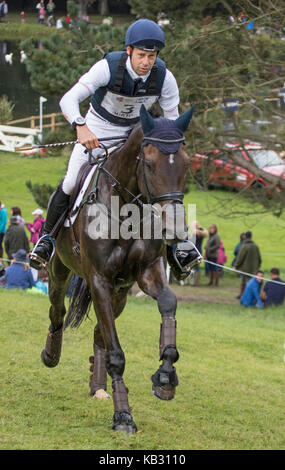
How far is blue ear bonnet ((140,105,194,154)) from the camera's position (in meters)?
5.43

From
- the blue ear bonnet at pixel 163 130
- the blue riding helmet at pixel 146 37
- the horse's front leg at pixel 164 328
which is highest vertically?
the blue riding helmet at pixel 146 37

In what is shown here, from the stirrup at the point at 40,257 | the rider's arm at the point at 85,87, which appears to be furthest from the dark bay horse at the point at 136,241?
the stirrup at the point at 40,257

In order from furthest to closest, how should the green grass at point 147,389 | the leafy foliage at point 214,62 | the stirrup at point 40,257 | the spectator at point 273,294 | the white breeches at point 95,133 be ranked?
the leafy foliage at point 214,62 → the spectator at point 273,294 → the stirrup at point 40,257 → the white breeches at point 95,133 → the green grass at point 147,389

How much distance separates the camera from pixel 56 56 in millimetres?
18531

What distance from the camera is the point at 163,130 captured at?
553cm

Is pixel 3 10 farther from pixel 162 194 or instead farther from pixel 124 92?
pixel 162 194

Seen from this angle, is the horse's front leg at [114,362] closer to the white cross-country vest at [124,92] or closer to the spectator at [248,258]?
the white cross-country vest at [124,92]

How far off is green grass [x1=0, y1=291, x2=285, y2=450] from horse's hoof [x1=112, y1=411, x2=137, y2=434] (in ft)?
0.24

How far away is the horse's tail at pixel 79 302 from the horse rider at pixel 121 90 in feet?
4.98

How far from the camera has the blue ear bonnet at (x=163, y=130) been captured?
5.43 m

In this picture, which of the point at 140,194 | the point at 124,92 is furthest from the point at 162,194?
the point at 124,92

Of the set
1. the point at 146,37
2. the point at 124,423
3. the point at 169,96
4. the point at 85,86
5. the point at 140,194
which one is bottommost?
the point at 124,423

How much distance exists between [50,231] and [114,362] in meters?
1.88

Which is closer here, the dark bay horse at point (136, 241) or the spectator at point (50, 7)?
the dark bay horse at point (136, 241)
